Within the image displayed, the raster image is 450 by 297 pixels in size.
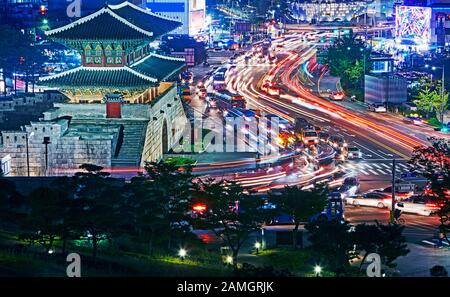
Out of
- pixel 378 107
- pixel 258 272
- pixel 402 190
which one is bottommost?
pixel 402 190

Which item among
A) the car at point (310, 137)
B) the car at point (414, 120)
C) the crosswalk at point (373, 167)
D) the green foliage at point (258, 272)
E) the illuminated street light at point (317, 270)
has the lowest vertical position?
the crosswalk at point (373, 167)

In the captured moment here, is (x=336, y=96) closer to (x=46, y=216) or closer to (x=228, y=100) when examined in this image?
(x=228, y=100)

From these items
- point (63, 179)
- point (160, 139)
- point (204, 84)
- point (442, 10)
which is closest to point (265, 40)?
point (442, 10)

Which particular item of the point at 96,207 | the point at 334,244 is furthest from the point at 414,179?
the point at 96,207

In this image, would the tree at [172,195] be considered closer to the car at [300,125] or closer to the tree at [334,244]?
the tree at [334,244]

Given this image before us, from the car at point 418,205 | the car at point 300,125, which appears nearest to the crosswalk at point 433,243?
the car at point 418,205

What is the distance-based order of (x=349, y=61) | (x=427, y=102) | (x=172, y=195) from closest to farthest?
1. (x=172, y=195)
2. (x=427, y=102)
3. (x=349, y=61)

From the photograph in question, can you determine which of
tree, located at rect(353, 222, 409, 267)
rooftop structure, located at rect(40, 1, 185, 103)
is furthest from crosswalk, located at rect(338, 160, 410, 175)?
tree, located at rect(353, 222, 409, 267)

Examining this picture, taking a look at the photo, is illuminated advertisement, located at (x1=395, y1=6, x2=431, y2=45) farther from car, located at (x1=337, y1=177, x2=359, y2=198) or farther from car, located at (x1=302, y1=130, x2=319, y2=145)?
car, located at (x1=337, y1=177, x2=359, y2=198)
